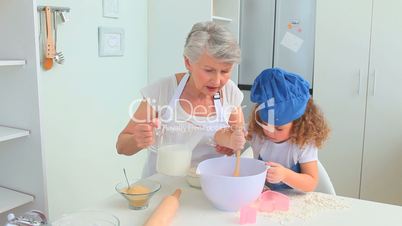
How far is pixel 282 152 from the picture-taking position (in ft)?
4.63

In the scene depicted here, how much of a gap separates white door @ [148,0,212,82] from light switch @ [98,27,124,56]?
29 cm

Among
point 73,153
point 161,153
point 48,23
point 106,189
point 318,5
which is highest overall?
point 318,5

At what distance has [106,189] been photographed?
2666 millimetres

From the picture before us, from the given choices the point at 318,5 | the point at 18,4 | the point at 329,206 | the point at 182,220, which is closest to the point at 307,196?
the point at 329,206

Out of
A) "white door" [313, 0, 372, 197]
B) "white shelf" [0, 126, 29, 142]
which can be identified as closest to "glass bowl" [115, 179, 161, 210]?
"white shelf" [0, 126, 29, 142]

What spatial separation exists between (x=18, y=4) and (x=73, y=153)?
3.14 feet

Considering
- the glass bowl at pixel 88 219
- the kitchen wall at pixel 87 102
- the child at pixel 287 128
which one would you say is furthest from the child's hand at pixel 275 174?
the kitchen wall at pixel 87 102

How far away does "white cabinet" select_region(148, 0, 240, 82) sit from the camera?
2.68m

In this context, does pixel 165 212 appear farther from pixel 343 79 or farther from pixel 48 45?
pixel 343 79

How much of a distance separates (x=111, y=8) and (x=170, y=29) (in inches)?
17.6

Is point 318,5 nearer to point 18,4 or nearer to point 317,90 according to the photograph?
point 317,90

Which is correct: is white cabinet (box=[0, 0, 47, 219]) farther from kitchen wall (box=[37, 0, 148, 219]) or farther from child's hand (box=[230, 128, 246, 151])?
child's hand (box=[230, 128, 246, 151])

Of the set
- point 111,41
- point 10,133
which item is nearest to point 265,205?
point 10,133

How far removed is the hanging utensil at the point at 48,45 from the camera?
2.06 metres
